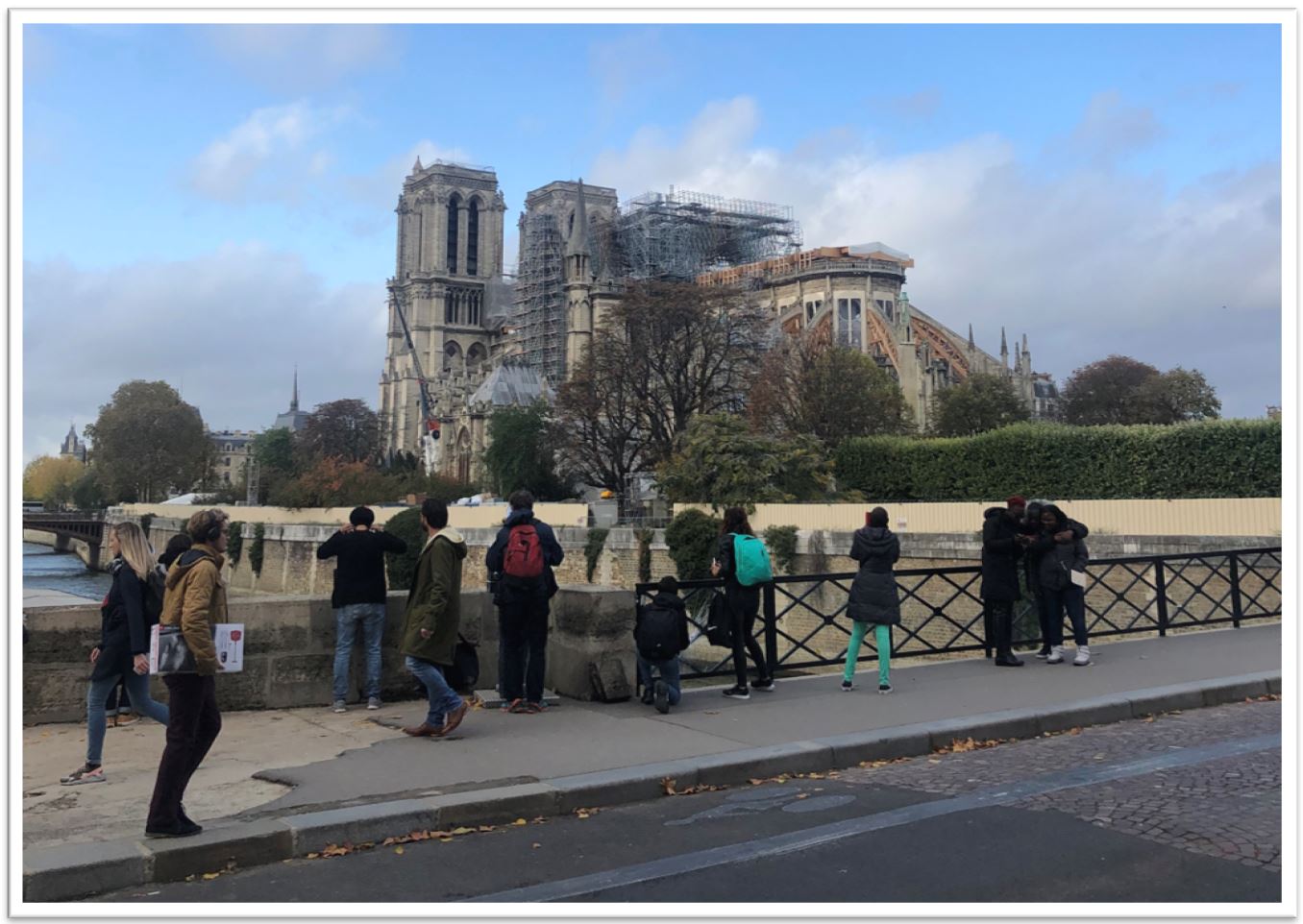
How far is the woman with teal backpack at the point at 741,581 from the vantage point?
8.80m

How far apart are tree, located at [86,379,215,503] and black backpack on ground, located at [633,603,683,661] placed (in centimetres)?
8408

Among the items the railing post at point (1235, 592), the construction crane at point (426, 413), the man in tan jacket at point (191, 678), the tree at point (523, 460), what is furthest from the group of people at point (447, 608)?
the construction crane at point (426, 413)

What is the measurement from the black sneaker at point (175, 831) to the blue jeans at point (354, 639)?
326 centimetres

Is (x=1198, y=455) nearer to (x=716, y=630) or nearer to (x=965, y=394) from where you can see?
(x=716, y=630)

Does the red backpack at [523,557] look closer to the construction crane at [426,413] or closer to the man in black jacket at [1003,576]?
the man in black jacket at [1003,576]

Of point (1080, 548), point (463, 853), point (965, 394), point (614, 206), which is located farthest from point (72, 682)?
point (614, 206)

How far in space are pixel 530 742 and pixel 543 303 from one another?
8744cm

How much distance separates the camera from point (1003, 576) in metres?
10.6

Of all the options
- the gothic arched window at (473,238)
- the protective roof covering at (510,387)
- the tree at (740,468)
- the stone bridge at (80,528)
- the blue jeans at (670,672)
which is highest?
the gothic arched window at (473,238)

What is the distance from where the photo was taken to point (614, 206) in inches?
4109

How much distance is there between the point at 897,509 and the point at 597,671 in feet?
66.1

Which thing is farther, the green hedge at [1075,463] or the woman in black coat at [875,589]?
the green hedge at [1075,463]

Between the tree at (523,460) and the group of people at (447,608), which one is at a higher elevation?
the tree at (523,460)

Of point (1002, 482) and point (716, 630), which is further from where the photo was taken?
point (1002, 482)
